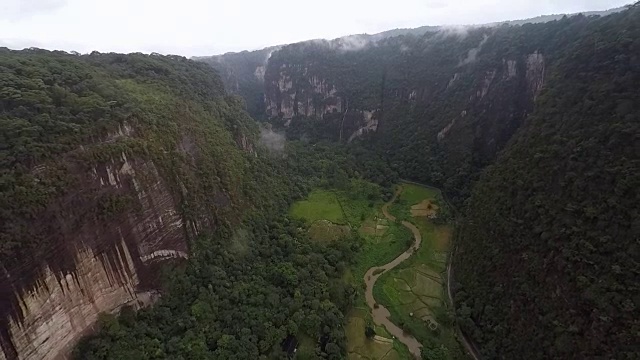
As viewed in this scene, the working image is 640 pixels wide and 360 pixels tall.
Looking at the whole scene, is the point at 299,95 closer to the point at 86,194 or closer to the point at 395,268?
the point at 395,268

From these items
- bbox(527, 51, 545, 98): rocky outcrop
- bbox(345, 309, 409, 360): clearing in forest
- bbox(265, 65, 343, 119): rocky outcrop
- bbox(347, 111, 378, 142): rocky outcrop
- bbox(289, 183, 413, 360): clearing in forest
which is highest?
bbox(527, 51, 545, 98): rocky outcrop

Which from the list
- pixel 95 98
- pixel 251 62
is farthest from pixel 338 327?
pixel 251 62

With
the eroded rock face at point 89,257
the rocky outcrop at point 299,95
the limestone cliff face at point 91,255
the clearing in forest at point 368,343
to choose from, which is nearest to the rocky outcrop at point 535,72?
the clearing in forest at point 368,343

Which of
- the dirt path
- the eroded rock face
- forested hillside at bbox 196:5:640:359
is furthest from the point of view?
the dirt path

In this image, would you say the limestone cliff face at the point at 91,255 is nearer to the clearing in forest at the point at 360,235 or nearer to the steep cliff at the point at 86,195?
the steep cliff at the point at 86,195

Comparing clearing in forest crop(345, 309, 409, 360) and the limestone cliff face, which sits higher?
the limestone cliff face

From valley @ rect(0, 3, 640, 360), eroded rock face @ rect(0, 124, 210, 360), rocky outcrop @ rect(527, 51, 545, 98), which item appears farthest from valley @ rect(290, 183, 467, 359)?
rocky outcrop @ rect(527, 51, 545, 98)

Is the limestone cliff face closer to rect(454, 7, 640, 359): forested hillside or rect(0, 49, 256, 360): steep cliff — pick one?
rect(0, 49, 256, 360): steep cliff
